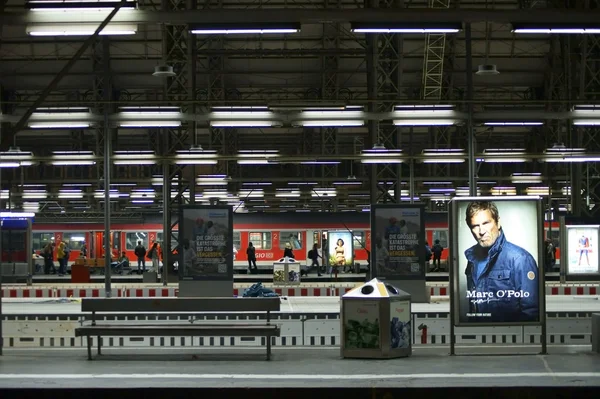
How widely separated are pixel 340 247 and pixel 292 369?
2799 centimetres

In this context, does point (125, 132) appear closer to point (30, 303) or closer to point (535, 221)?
point (30, 303)

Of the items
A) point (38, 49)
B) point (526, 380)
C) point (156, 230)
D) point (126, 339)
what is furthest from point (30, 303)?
point (156, 230)

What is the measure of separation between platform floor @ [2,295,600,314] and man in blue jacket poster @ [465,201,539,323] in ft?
29.5

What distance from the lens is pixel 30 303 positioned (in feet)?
85.3

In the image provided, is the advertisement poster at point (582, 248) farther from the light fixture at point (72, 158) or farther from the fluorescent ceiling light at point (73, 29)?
the fluorescent ceiling light at point (73, 29)

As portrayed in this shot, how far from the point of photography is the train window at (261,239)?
4756 centimetres

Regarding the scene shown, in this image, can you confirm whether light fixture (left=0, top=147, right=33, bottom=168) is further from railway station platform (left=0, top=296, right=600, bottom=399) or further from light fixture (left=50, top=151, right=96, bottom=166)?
railway station platform (left=0, top=296, right=600, bottom=399)

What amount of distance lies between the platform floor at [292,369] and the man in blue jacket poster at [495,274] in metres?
0.60

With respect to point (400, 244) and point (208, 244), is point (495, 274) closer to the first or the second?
point (400, 244)

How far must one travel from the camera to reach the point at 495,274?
41.0ft

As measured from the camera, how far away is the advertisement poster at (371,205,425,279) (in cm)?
2302

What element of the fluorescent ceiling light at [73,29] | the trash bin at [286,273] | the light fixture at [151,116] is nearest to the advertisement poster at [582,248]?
the trash bin at [286,273]

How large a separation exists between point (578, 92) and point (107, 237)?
1862 centimetres

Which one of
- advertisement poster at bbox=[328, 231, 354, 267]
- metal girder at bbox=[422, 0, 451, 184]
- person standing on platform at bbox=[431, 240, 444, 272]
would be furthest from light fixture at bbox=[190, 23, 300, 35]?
person standing on platform at bbox=[431, 240, 444, 272]
